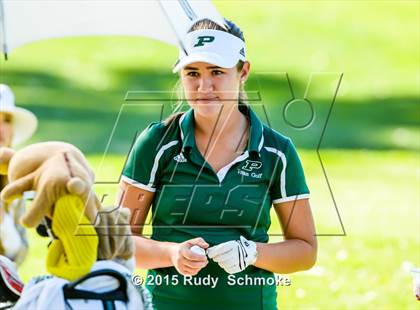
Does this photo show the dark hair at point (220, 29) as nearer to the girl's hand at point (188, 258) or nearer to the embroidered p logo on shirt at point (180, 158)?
the embroidered p logo on shirt at point (180, 158)

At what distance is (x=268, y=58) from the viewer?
1582cm

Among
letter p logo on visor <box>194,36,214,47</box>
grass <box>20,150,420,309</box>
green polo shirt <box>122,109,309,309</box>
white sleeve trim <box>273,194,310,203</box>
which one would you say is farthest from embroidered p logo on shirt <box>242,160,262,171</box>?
grass <box>20,150,420,309</box>

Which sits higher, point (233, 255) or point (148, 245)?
point (148, 245)

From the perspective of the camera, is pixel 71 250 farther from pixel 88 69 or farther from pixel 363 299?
pixel 88 69

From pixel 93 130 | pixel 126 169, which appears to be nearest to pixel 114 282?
pixel 126 169

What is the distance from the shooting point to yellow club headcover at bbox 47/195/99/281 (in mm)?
3713

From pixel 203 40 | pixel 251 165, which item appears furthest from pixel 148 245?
pixel 203 40

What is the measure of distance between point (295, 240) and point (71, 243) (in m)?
1.27

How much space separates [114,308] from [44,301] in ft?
0.64

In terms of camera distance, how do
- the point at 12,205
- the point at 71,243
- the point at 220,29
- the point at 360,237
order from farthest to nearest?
the point at 360,237 < the point at 12,205 < the point at 220,29 < the point at 71,243

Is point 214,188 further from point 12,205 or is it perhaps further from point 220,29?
point 12,205

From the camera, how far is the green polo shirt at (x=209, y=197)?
15.3 feet

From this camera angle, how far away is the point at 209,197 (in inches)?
183

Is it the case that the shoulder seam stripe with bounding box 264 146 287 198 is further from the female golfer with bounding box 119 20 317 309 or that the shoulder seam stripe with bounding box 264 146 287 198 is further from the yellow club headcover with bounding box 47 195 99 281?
the yellow club headcover with bounding box 47 195 99 281
